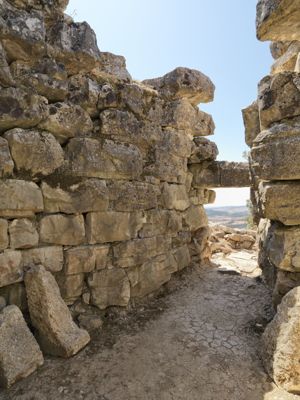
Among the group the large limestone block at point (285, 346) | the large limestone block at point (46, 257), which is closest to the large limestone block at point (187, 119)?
the large limestone block at point (46, 257)

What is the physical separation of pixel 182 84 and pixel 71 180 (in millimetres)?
2552

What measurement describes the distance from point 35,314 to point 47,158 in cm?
155

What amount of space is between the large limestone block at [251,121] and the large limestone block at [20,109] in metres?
3.36

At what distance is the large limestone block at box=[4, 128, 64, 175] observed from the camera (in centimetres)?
→ 283

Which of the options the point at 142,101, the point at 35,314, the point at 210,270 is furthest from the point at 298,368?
the point at 142,101

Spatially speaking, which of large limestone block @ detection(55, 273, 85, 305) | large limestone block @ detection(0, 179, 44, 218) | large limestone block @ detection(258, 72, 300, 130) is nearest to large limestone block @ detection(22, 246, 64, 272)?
large limestone block @ detection(55, 273, 85, 305)

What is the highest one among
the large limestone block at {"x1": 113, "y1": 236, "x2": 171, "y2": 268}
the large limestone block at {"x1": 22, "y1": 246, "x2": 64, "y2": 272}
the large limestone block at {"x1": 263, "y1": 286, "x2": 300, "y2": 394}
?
the large limestone block at {"x1": 22, "y1": 246, "x2": 64, "y2": 272}

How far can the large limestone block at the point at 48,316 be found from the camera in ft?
9.03

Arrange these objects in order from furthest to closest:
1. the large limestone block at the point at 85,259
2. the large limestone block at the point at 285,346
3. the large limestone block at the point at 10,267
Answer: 1. the large limestone block at the point at 85,259
2. the large limestone block at the point at 10,267
3. the large limestone block at the point at 285,346

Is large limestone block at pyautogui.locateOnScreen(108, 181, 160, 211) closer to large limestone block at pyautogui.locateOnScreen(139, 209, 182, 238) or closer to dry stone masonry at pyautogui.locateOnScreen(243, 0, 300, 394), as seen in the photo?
large limestone block at pyautogui.locateOnScreen(139, 209, 182, 238)

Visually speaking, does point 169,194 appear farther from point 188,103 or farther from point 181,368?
point 181,368

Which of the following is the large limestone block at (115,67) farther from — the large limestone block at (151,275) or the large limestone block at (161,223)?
the large limestone block at (151,275)

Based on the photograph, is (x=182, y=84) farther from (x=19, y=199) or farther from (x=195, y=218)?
(x=19, y=199)

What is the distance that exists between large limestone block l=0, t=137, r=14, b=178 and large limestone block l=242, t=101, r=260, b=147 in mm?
3771
